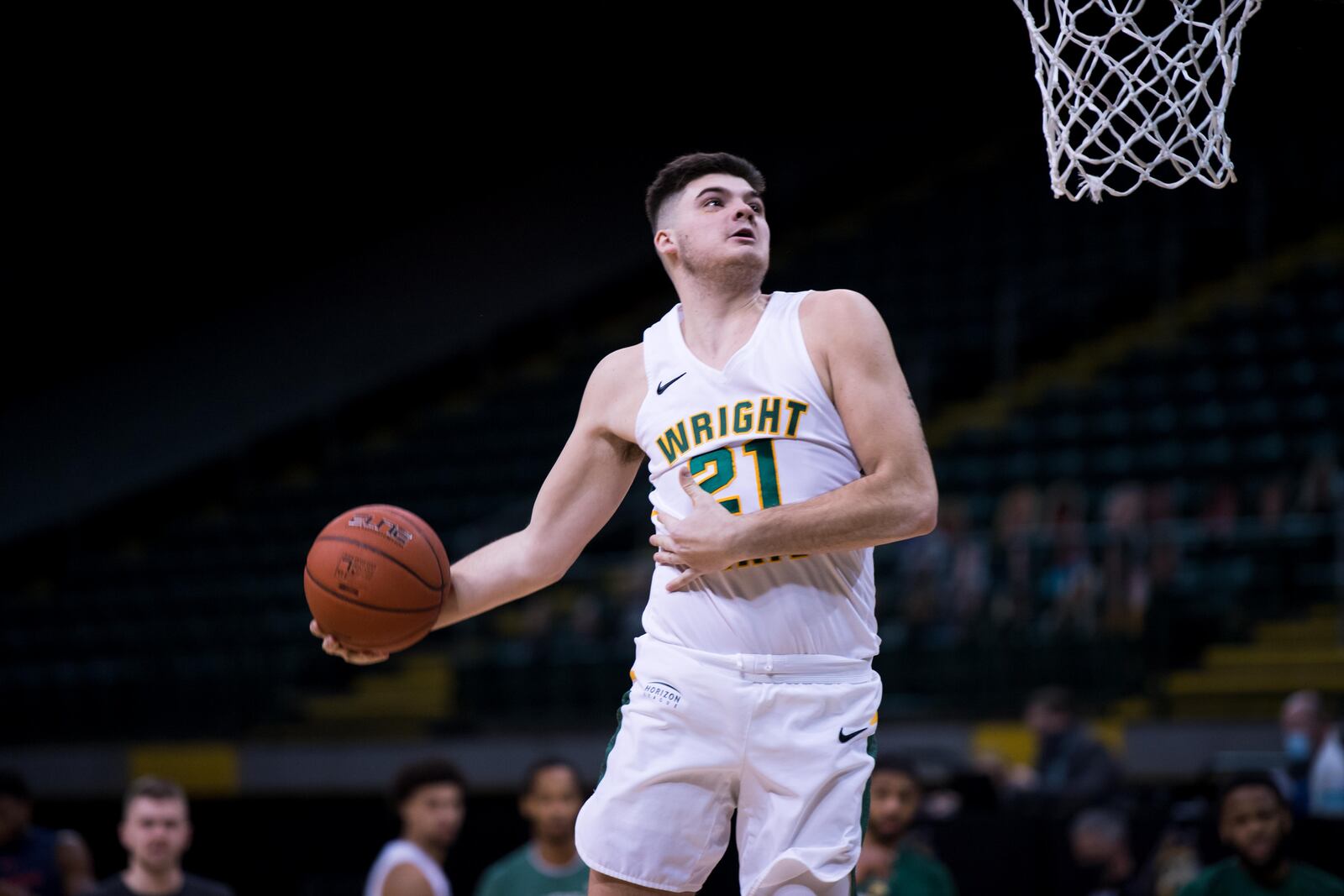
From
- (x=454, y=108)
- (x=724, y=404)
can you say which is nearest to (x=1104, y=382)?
(x=454, y=108)

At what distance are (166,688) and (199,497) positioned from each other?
4759 mm

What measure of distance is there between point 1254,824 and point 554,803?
269 centimetres

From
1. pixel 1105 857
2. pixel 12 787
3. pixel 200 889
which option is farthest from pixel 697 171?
pixel 12 787

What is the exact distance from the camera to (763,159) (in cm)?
1972

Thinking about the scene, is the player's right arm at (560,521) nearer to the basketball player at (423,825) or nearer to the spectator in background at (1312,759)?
the basketball player at (423,825)

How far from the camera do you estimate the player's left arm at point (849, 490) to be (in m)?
3.43

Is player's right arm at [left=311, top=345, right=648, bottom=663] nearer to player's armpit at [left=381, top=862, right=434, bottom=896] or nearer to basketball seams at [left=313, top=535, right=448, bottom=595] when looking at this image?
basketball seams at [left=313, top=535, right=448, bottom=595]

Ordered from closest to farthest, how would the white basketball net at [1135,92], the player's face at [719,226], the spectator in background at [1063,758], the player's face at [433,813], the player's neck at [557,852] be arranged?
the player's face at [719,226], the white basketball net at [1135,92], the player's neck at [557,852], the player's face at [433,813], the spectator in background at [1063,758]

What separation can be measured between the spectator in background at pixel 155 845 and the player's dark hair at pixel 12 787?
51.1 inches

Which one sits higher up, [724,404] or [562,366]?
[562,366]

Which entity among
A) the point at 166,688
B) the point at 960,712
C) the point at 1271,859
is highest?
the point at 166,688

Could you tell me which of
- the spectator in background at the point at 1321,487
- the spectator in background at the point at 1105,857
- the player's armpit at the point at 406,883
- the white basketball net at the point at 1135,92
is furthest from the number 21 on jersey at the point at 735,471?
the spectator in background at the point at 1321,487

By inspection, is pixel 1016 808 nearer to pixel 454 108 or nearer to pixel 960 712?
pixel 960 712

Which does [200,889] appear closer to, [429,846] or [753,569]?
[429,846]
